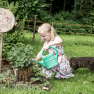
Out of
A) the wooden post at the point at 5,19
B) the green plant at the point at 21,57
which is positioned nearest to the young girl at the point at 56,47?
the green plant at the point at 21,57

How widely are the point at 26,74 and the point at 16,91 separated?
0.44 meters

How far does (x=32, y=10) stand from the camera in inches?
674

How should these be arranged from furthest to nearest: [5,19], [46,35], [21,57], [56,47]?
[56,47] < [46,35] < [5,19] < [21,57]

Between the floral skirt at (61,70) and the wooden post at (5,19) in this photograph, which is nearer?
the wooden post at (5,19)

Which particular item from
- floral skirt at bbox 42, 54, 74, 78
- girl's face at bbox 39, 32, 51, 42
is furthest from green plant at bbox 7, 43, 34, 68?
floral skirt at bbox 42, 54, 74, 78

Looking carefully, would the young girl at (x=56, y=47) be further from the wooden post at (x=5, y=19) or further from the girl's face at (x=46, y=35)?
the wooden post at (x=5, y=19)

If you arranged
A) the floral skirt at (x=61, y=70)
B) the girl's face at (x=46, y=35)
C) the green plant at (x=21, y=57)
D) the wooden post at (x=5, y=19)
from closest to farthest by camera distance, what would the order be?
the green plant at (x=21, y=57) → the wooden post at (x=5, y=19) → the girl's face at (x=46, y=35) → the floral skirt at (x=61, y=70)

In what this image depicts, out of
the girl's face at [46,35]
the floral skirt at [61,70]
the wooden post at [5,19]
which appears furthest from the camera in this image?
the floral skirt at [61,70]

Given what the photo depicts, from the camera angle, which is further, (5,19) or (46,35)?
(46,35)

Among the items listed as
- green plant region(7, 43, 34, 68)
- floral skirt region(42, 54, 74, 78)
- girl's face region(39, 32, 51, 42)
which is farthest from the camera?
floral skirt region(42, 54, 74, 78)

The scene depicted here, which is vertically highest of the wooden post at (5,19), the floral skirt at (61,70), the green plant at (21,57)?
the wooden post at (5,19)

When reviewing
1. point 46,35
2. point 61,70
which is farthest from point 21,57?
point 61,70

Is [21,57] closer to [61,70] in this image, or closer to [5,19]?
[5,19]

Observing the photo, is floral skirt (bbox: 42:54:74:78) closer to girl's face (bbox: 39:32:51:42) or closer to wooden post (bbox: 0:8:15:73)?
girl's face (bbox: 39:32:51:42)
